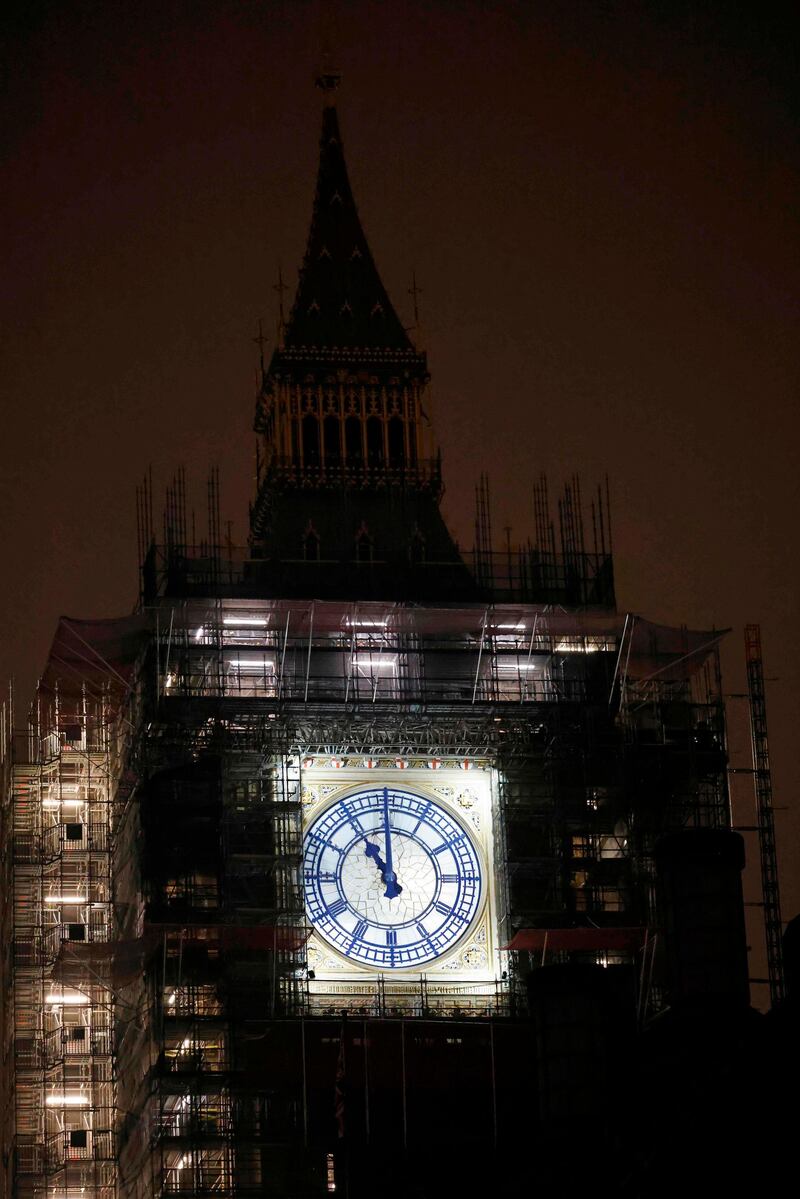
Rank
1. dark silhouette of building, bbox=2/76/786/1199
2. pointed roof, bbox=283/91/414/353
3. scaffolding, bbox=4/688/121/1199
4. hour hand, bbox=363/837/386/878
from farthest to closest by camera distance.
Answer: pointed roof, bbox=283/91/414/353 → scaffolding, bbox=4/688/121/1199 → hour hand, bbox=363/837/386/878 → dark silhouette of building, bbox=2/76/786/1199

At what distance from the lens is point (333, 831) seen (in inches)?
2835

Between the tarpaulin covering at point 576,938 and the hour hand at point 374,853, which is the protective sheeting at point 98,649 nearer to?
the hour hand at point 374,853

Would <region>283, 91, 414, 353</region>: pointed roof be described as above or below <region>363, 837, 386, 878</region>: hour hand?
above

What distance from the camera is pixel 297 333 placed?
8119 centimetres

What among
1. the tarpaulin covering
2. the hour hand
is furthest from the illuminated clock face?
the tarpaulin covering

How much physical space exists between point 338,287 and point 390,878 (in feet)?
52.9

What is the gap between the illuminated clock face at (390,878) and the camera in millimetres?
71500

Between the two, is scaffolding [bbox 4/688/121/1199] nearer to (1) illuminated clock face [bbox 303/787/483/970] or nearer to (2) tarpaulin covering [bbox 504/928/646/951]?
(1) illuminated clock face [bbox 303/787/483/970]

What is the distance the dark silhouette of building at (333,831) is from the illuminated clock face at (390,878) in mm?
57

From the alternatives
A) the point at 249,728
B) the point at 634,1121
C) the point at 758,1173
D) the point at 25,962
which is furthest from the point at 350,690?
the point at 758,1173

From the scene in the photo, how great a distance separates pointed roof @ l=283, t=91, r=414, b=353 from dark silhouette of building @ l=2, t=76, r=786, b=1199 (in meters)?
1.03

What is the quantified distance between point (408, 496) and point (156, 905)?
12.6m

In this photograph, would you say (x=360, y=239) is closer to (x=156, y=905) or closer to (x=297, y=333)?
(x=297, y=333)

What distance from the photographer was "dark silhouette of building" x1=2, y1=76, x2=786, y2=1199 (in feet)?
227
